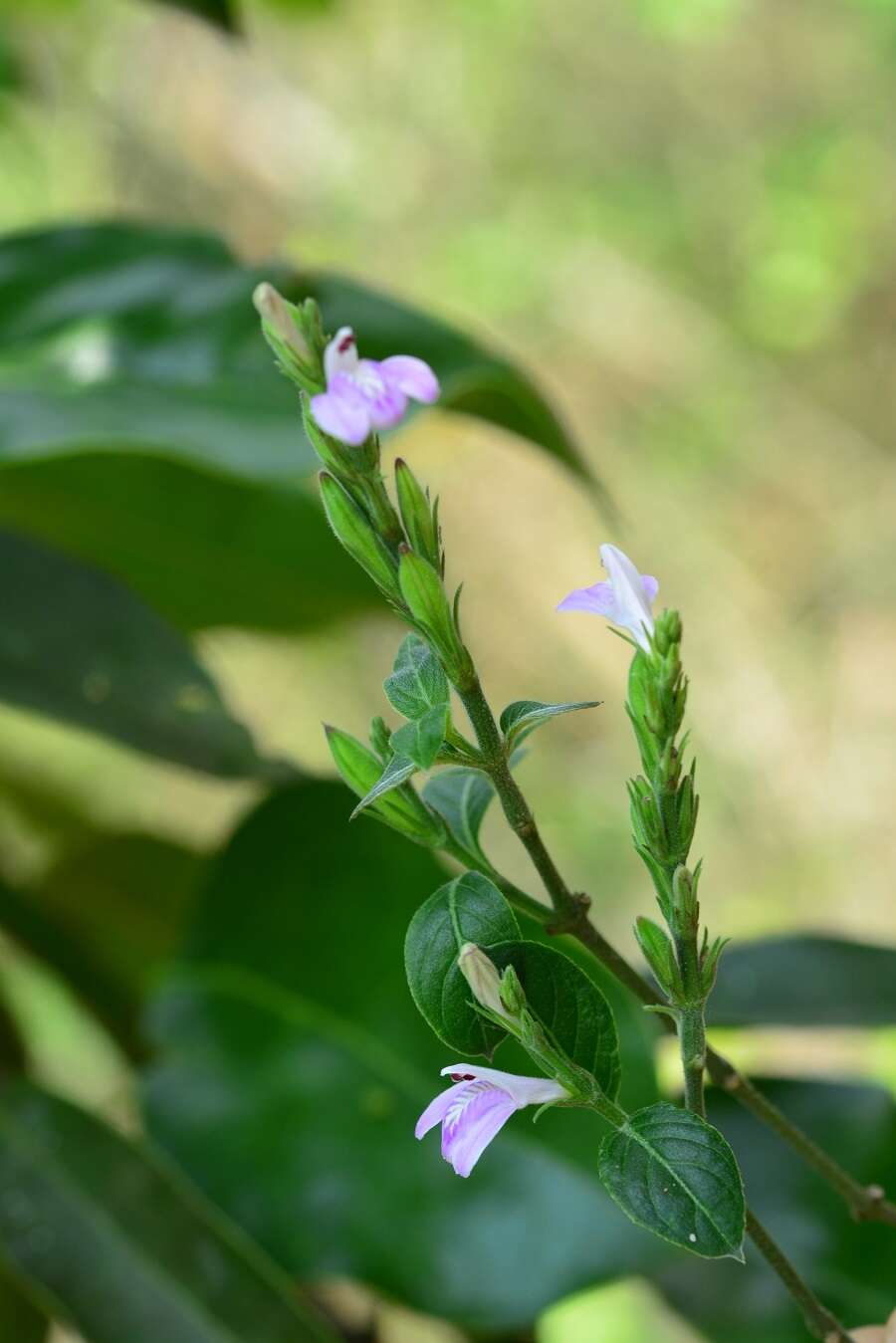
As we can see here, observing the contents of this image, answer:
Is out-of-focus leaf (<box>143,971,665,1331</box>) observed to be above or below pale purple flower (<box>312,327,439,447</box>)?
below

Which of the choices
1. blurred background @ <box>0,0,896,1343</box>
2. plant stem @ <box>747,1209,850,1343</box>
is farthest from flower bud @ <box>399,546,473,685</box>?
blurred background @ <box>0,0,896,1343</box>

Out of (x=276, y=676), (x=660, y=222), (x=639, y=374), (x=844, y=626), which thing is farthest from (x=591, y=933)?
(x=660, y=222)

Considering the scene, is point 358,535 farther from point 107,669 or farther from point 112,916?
point 112,916

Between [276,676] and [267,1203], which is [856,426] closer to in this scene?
[276,676]

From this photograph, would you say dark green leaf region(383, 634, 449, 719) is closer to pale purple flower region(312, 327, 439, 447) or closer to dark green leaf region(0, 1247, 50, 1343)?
pale purple flower region(312, 327, 439, 447)

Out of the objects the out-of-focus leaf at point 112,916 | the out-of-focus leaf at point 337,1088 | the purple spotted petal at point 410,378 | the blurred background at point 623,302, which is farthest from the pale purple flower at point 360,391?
the blurred background at point 623,302

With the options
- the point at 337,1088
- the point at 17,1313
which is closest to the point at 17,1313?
the point at 17,1313

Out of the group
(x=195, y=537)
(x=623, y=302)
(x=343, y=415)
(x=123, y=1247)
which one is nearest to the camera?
(x=343, y=415)
